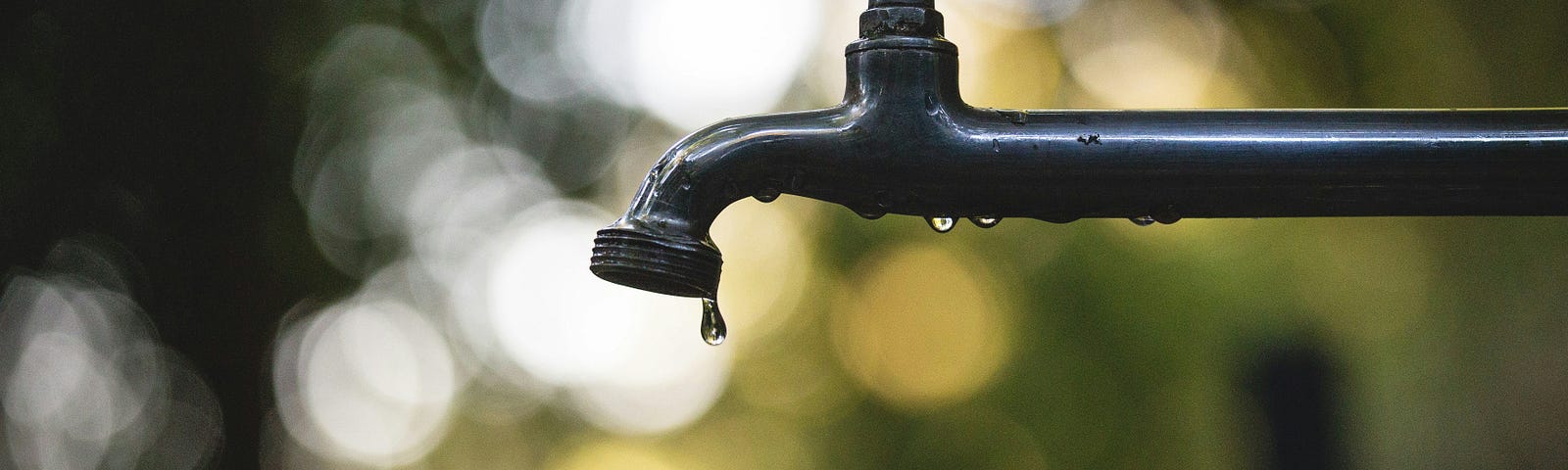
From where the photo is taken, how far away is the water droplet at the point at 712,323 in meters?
0.46

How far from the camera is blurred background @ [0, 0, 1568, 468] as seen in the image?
156 cm

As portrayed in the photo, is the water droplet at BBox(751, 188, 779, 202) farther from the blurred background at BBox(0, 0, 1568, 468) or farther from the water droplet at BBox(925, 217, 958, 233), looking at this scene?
Result: the blurred background at BBox(0, 0, 1568, 468)

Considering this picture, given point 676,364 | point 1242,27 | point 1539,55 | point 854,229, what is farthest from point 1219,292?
point 676,364

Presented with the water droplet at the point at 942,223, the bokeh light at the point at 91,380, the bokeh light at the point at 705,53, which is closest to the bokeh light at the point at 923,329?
the bokeh light at the point at 705,53

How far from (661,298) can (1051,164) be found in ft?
9.51

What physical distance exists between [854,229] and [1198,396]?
103cm

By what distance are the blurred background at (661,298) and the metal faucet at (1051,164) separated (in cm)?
96

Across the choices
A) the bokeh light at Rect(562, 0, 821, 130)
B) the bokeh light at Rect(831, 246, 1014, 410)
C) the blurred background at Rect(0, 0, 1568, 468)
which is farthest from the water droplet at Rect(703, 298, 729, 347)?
the bokeh light at Rect(562, 0, 821, 130)

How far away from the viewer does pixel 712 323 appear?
18.7 inches

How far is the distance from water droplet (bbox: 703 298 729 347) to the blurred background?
1071mm

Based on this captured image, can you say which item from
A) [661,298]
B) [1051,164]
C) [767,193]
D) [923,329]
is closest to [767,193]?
[767,193]

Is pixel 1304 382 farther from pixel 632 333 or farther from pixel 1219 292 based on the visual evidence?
pixel 632 333

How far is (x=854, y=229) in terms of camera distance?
113 inches

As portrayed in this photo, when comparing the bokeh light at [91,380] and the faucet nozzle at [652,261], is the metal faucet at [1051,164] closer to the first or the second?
the faucet nozzle at [652,261]
